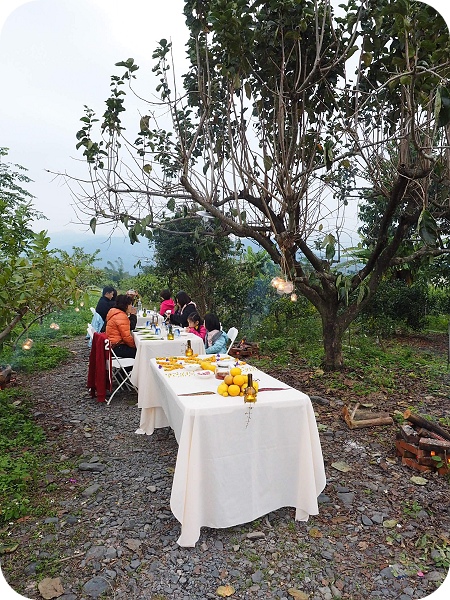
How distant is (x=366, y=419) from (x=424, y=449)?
97 centimetres

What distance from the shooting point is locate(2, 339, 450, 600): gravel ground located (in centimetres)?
223

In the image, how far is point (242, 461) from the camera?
2.74 metres

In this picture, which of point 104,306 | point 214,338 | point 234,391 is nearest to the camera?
point 234,391

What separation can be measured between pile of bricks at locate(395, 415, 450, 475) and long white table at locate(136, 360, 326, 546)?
1107 millimetres

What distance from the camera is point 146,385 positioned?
4406 mm

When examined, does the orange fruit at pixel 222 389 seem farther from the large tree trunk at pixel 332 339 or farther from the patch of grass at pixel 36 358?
the patch of grass at pixel 36 358

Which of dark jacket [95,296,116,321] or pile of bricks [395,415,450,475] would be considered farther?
→ dark jacket [95,296,116,321]

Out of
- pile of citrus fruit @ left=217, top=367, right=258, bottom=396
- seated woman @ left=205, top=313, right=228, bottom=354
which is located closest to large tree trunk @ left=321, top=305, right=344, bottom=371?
seated woman @ left=205, top=313, right=228, bottom=354

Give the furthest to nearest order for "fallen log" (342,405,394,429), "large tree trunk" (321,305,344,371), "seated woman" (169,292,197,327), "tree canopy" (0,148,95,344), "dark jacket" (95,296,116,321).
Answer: "seated woman" (169,292,197,327) → "dark jacket" (95,296,116,321) → "large tree trunk" (321,305,344,371) → "fallen log" (342,405,394,429) → "tree canopy" (0,148,95,344)

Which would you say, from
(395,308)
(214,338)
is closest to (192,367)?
(214,338)

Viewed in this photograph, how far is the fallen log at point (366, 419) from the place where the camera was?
4.34 m

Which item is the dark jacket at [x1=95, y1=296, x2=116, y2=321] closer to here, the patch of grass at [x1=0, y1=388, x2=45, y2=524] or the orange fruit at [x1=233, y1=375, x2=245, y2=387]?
the patch of grass at [x1=0, y1=388, x2=45, y2=524]

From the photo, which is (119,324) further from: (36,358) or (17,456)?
(36,358)

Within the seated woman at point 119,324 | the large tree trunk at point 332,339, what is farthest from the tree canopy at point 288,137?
the seated woman at point 119,324
